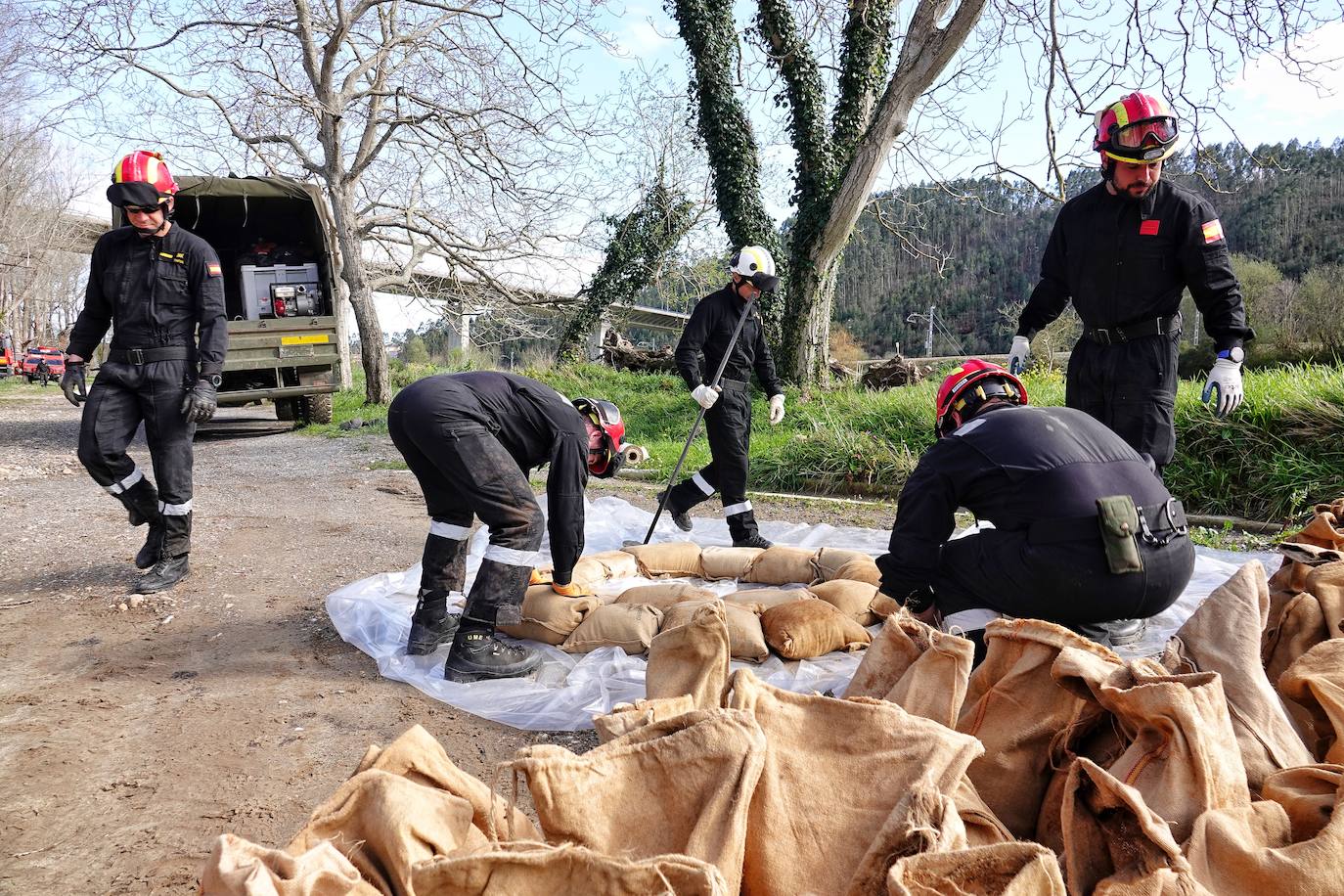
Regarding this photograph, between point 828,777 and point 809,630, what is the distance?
1.98 metres

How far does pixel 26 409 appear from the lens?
50.7 feet

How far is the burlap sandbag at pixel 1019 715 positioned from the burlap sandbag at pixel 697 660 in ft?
1.81

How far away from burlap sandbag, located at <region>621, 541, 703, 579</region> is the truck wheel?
8677mm

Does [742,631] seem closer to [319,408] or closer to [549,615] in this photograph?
[549,615]

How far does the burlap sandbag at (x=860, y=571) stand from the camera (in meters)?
3.92

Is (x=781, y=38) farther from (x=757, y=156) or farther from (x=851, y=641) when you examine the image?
(x=851, y=641)

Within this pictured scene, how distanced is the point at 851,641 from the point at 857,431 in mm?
5207

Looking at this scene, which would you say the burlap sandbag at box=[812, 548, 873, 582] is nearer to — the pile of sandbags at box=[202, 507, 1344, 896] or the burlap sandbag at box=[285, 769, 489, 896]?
the pile of sandbags at box=[202, 507, 1344, 896]

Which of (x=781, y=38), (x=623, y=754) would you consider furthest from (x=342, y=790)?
(x=781, y=38)

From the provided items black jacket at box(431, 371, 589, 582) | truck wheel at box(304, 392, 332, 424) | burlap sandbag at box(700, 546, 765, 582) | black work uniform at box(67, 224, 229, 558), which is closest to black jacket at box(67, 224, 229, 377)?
black work uniform at box(67, 224, 229, 558)

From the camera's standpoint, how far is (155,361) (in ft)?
14.3

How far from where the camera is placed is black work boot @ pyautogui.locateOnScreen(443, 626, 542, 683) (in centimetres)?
323

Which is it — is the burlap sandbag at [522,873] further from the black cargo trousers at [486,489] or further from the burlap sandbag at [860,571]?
the burlap sandbag at [860,571]

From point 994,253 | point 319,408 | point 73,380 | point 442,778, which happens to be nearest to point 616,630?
point 442,778
